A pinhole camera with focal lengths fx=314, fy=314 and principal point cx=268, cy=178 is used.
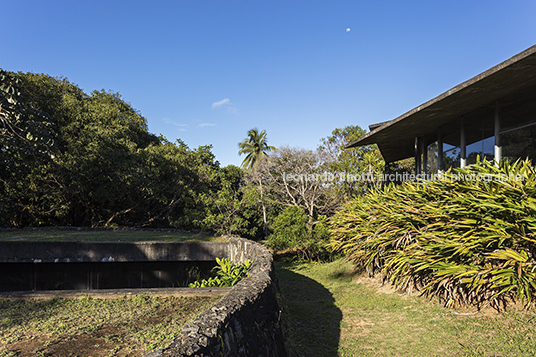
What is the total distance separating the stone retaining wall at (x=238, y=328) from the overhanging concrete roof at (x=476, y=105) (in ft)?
16.4

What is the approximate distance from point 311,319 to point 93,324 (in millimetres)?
3732

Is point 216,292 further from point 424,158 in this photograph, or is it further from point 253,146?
point 253,146

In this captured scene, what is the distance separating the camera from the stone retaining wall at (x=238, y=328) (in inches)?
91.1

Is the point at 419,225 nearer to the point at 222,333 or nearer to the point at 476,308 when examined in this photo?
the point at 476,308

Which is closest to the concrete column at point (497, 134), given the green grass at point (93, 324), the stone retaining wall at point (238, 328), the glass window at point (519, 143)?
the glass window at point (519, 143)

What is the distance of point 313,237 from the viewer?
43.9 ft

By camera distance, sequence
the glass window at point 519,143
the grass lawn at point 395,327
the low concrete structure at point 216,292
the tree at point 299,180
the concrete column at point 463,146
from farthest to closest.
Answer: the tree at point 299,180
the concrete column at point 463,146
the glass window at point 519,143
the grass lawn at point 395,327
the low concrete structure at point 216,292

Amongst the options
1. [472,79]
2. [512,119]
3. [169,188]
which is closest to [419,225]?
[472,79]

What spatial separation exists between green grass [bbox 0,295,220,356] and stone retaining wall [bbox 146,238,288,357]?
37.0 inches

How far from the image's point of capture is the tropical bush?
14.4 feet

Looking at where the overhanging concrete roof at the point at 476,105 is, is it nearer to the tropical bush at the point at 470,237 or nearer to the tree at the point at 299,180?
the tropical bush at the point at 470,237

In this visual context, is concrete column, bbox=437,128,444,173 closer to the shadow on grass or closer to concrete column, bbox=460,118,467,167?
concrete column, bbox=460,118,467,167

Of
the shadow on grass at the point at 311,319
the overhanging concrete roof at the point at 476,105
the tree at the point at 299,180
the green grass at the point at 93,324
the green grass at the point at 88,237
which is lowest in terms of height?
the shadow on grass at the point at 311,319

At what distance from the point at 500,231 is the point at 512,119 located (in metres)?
3.73
